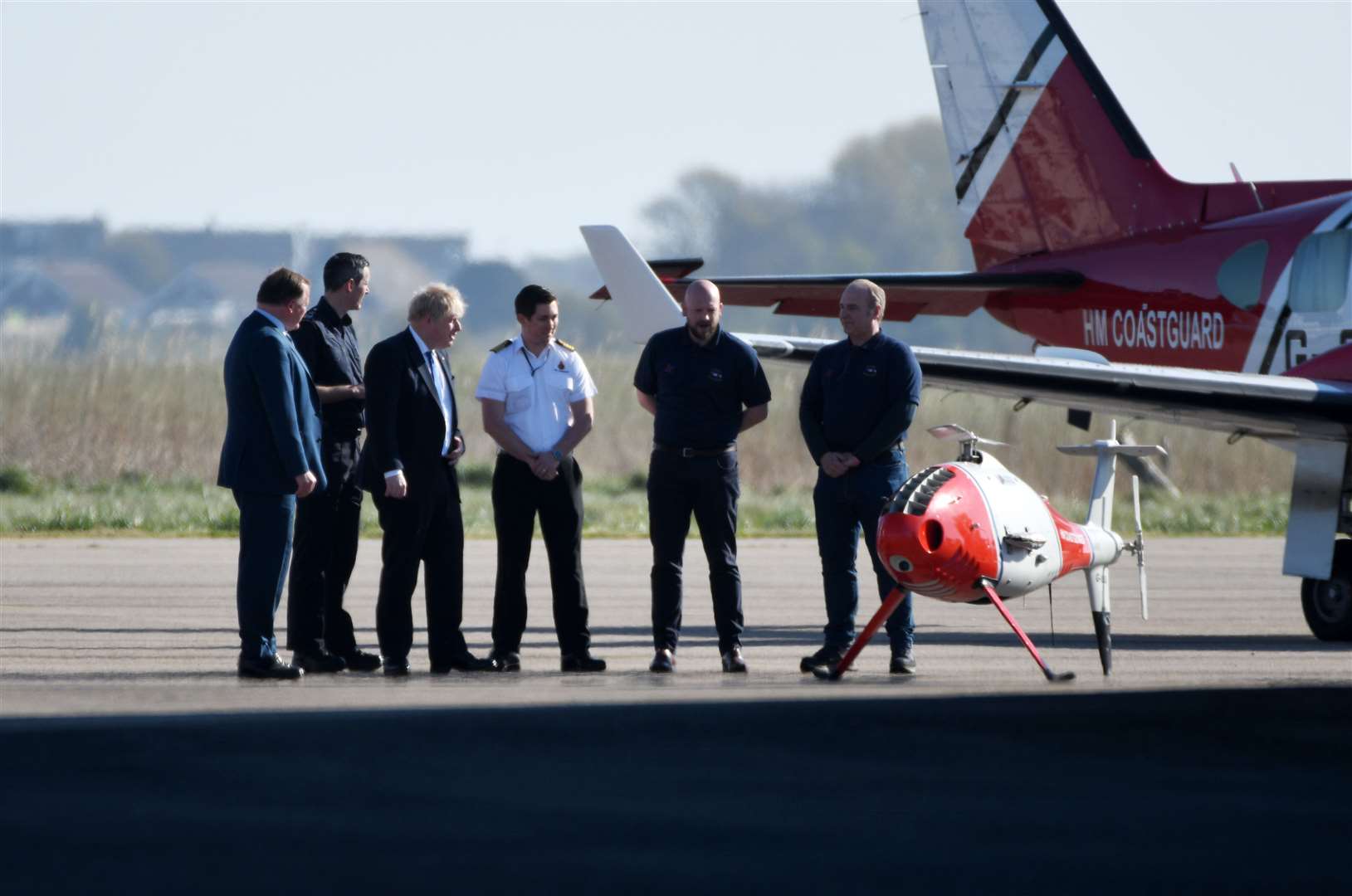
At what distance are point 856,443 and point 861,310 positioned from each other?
0.66 metres

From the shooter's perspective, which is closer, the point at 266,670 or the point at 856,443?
the point at 266,670

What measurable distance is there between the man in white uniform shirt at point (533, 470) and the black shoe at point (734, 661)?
0.62 m

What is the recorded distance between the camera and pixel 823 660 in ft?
31.2

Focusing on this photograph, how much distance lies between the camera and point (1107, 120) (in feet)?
54.0

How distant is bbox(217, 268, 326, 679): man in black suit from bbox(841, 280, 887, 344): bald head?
2.66 meters

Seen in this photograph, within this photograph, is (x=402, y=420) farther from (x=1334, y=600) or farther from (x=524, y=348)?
(x=1334, y=600)

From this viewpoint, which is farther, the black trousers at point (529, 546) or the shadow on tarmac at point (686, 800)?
the black trousers at point (529, 546)

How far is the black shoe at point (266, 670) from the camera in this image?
8906 mm

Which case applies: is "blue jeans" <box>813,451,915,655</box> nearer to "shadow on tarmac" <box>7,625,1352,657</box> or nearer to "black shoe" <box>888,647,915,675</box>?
"black shoe" <box>888,647,915,675</box>

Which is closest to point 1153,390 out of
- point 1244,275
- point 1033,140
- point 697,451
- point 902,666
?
point 1244,275

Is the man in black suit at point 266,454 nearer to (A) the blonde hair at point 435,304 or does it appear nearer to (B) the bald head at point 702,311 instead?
(A) the blonde hair at point 435,304

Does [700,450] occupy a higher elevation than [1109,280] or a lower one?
lower

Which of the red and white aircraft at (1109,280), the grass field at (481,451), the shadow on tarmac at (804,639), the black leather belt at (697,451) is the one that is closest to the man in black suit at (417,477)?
the black leather belt at (697,451)

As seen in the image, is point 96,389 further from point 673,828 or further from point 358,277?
point 673,828
